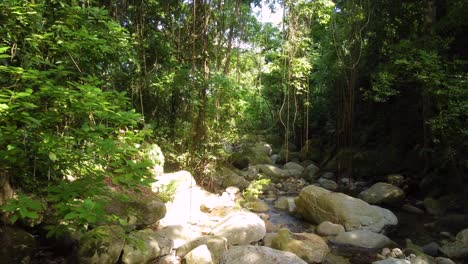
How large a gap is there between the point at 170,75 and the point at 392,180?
277 inches

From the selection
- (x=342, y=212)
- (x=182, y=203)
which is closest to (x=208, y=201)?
(x=182, y=203)

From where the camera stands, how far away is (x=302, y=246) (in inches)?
187

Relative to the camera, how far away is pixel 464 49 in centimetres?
865

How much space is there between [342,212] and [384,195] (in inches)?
91.5

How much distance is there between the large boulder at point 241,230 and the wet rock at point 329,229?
53.5 inches

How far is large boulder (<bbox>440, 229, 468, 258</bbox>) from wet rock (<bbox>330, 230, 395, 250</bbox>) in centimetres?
77

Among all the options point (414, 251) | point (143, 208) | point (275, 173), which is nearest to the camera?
point (143, 208)

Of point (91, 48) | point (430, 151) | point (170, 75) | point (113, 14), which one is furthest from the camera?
→ point (430, 151)

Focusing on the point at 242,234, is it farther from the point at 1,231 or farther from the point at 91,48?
the point at 91,48

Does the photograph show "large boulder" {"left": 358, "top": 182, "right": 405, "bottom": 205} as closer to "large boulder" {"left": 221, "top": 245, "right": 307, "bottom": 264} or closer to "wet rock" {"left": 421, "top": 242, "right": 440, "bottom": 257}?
"wet rock" {"left": 421, "top": 242, "right": 440, "bottom": 257}

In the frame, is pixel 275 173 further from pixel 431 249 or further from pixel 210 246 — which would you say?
pixel 210 246

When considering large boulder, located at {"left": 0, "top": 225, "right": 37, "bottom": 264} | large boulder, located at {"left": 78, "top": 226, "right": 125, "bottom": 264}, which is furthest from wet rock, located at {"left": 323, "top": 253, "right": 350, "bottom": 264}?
large boulder, located at {"left": 0, "top": 225, "right": 37, "bottom": 264}

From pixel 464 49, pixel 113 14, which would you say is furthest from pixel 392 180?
pixel 113 14

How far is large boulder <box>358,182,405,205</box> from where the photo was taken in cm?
797
